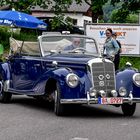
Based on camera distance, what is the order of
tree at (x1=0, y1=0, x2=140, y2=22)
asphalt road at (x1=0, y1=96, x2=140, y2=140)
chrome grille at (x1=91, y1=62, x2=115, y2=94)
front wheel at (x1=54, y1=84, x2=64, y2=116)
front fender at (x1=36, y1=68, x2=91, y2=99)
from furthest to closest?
tree at (x1=0, y1=0, x2=140, y2=22) → chrome grille at (x1=91, y1=62, x2=115, y2=94) → front wheel at (x1=54, y1=84, x2=64, y2=116) → front fender at (x1=36, y1=68, x2=91, y2=99) → asphalt road at (x1=0, y1=96, x2=140, y2=140)

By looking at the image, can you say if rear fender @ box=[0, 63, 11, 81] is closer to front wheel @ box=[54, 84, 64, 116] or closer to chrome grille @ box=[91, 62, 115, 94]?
front wheel @ box=[54, 84, 64, 116]

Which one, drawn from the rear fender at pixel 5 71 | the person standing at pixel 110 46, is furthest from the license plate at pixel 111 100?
the person standing at pixel 110 46

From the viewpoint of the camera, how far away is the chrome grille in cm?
1300

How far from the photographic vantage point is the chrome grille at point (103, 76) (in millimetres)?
13004

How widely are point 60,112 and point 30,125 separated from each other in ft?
5.02

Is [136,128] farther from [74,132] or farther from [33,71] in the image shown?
[33,71]

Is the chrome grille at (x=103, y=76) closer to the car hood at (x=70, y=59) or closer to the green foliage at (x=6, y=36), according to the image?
the car hood at (x=70, y=59)

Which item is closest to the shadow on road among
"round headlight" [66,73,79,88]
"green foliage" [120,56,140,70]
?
"round headlight" [66,73,79,88]

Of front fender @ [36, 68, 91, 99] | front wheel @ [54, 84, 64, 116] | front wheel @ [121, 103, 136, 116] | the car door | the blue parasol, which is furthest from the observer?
the blue parasol

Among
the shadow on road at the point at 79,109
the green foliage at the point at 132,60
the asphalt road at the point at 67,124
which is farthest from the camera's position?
the green foliage at the point at 132,60

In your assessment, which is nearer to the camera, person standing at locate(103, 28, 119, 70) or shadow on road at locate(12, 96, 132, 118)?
shadow on road at locate(12, 96, 132, 118)

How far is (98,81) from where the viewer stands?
13.0 metres

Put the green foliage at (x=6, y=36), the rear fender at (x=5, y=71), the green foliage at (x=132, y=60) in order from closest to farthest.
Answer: the rear fender at (x=5, y=71)
the green foliage at (x=132, y=60)
the green foliage at (x=6, y=36)

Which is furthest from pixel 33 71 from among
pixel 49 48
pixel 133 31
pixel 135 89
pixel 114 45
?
pixel 133 31
